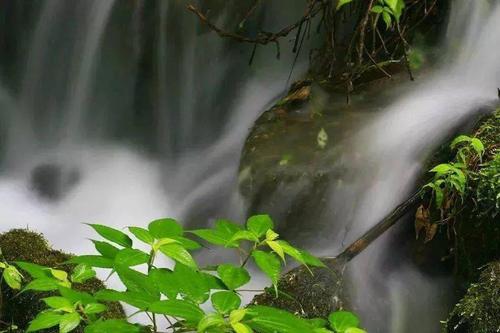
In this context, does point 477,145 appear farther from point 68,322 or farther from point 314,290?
point 68,322

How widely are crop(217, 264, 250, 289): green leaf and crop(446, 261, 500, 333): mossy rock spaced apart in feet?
3.97

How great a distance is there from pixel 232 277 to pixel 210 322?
0.17 metres

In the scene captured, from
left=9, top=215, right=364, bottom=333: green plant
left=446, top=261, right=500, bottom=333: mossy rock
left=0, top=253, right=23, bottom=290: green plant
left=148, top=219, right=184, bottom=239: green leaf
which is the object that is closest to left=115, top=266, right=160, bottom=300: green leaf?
left=9, top=215, right=364, bottom=333: green plant

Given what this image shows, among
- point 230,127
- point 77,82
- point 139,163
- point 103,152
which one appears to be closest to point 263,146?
point 230,127

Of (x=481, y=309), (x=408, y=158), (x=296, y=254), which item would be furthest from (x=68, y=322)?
(x=408, y=158)

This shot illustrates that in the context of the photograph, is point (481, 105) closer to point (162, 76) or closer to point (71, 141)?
point (162, 76)

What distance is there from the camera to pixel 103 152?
445 cm

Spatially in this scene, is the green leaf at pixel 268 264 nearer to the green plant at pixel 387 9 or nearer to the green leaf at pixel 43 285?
the green leaf at pixel 43 285

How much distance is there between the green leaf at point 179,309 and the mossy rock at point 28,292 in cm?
134

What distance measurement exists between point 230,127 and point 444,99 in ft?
4.69

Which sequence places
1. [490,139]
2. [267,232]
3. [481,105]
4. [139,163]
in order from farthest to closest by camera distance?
[139,163] → [481,105] → [490,139] → [267,232]

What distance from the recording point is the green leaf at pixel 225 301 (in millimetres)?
1219

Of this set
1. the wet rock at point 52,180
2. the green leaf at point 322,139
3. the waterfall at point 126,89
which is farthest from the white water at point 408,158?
the wet rock at point 52,180

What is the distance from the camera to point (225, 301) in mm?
1232
